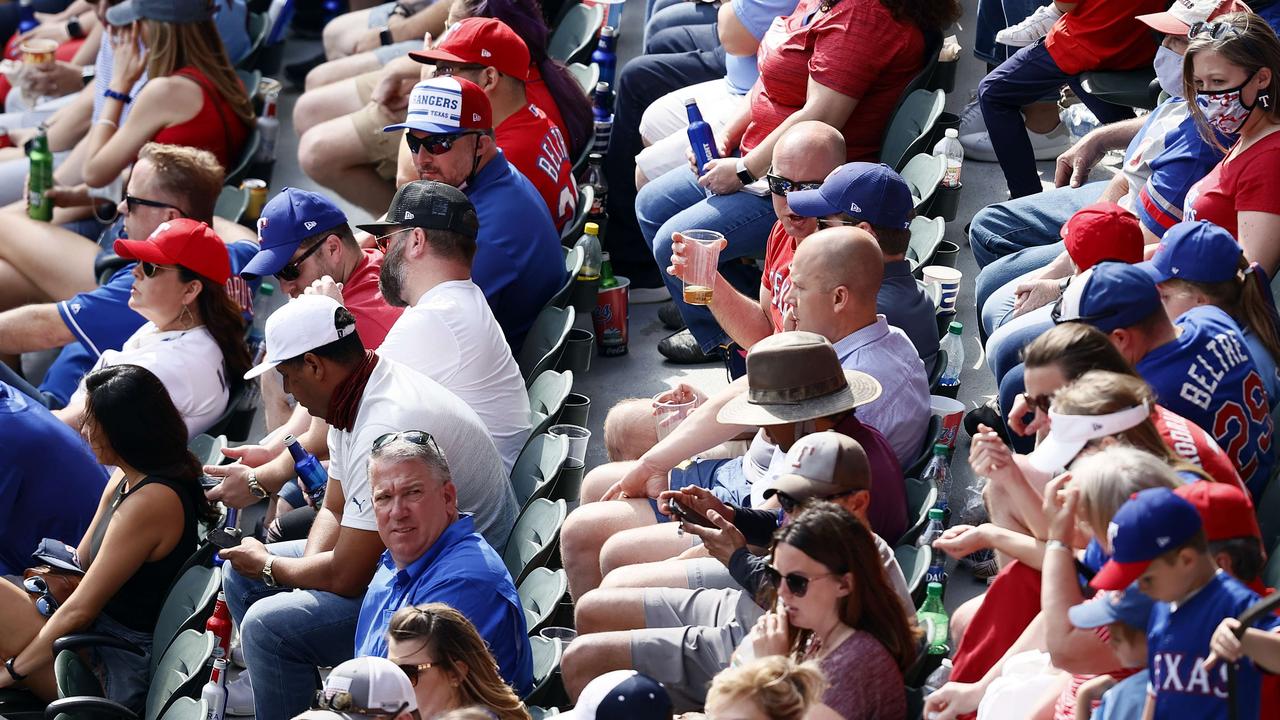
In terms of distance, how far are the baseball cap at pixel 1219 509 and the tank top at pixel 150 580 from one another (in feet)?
10.7

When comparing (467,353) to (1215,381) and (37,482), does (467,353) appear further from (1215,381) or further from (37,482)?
(1215,381)

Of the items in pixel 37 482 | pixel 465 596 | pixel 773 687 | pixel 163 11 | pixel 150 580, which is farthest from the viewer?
pixel 163 11

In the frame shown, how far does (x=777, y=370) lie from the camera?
4016 millimetres

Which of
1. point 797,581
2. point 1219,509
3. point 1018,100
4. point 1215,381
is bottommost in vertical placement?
point 1018,100

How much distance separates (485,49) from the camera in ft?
21.0

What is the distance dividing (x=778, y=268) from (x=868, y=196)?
0.53 metres

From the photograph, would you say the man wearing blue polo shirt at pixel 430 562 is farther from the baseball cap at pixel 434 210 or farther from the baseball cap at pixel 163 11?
the baseball cap at pixel 163 11

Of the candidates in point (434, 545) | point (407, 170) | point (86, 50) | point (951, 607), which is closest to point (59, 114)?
point (86, 50)

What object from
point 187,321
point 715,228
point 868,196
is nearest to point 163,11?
point 187,321

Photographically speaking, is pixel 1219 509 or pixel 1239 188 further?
pixel 1239 188

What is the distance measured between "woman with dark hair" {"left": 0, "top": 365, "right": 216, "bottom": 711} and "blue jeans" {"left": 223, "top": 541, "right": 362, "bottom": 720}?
60 cm

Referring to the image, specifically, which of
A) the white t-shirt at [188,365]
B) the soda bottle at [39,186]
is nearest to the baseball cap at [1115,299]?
the white t-shirt at [188,365]

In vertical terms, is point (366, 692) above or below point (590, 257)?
above

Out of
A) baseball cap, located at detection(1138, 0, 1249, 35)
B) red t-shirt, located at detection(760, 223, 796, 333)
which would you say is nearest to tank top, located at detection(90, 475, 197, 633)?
red t-shirt, located at detection(760, 223, 796, 333)
